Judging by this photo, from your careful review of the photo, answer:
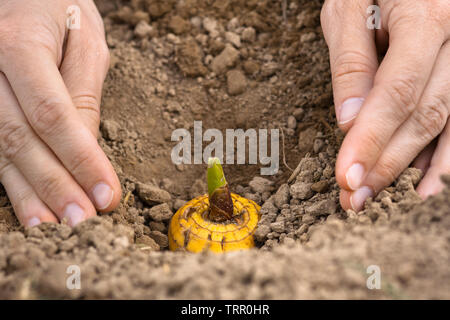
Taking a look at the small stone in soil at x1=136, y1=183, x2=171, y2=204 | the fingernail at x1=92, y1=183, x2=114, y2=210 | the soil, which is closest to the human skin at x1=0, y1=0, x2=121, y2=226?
the fingernail at x1=92, y1=183, x2=114, y2=210

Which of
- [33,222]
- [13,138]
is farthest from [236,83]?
[33,222]

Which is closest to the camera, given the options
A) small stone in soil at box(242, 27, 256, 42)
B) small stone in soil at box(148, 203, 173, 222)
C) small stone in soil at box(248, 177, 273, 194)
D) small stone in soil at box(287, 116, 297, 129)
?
small stone in soil at box(148, 203, 173, 222)

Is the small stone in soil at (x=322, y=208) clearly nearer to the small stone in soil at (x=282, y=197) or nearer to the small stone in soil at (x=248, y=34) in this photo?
the small stone in soil at (x=282, y=197)

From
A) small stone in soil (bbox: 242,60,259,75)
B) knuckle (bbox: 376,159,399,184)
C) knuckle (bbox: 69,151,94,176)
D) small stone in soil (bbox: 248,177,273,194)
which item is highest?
small stone in soil (bbox: 242,60,259,75)

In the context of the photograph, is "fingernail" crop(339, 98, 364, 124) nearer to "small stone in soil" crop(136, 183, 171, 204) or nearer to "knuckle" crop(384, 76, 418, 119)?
"knuckle" crop(384, 76, 418, 119)

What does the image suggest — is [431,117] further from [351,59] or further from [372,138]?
[351,59]
